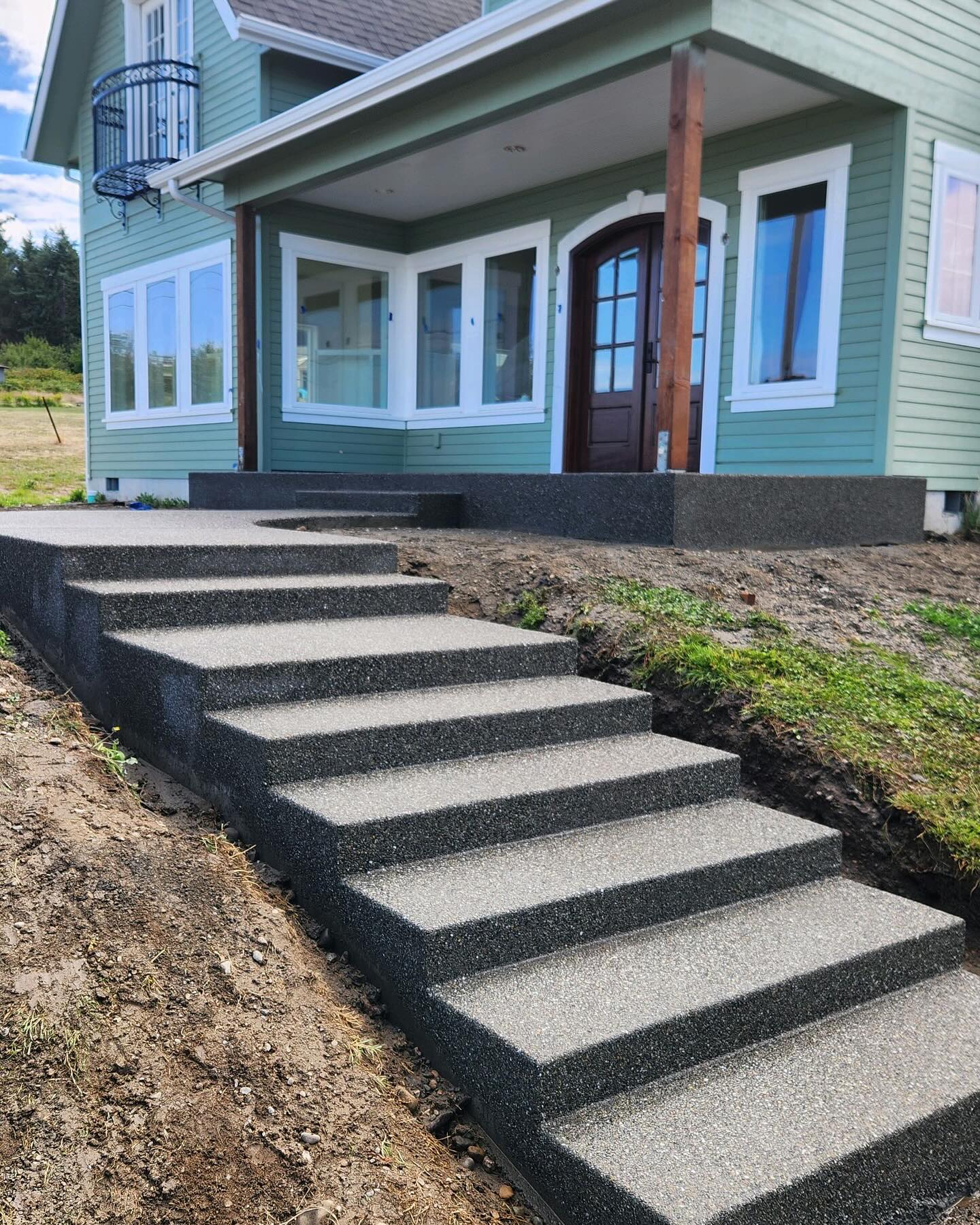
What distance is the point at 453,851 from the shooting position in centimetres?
269

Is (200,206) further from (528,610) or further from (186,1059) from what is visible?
(186,1059)

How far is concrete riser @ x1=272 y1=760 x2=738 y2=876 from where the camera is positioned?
254 centimetres

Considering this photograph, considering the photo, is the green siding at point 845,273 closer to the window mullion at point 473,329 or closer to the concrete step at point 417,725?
the window mullion at point 473,329

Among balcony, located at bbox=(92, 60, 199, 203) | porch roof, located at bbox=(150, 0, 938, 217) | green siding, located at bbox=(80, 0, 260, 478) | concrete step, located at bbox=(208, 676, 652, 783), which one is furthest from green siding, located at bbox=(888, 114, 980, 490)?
balcony, located at bbox=(92, 60, 199, 203)

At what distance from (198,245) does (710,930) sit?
10141 mm

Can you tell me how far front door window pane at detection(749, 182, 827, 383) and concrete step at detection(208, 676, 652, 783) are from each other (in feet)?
15.0

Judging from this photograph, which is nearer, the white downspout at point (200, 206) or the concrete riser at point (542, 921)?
the concrete riser at point (542, 921)

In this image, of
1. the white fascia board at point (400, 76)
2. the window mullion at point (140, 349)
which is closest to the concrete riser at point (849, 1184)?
the white fascia board at point (400, 76)

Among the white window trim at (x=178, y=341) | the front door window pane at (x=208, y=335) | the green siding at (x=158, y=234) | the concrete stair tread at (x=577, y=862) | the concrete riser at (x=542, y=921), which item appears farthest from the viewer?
the front door window pane at (x=208, y=335)

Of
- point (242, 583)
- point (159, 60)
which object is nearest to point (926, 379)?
point (242, 583)

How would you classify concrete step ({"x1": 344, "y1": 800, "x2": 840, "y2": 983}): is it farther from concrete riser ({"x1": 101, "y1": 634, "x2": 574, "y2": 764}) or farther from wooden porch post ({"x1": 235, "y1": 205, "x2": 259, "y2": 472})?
wooden porch post ({"x1": 235, "y1": 205, "x2": 259, "y2": 472})

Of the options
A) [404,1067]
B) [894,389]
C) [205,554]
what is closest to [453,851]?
[404,1067]

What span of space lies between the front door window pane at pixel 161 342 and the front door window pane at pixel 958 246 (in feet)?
25.8

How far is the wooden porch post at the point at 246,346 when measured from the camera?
9.47 m
